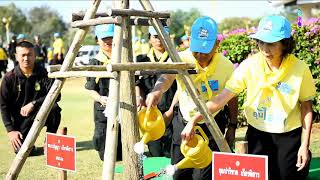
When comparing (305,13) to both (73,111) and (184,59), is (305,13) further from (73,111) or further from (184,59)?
(184,59)

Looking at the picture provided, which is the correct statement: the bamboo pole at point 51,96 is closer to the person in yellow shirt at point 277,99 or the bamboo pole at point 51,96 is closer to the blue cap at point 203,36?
the blue cap at point 203,36

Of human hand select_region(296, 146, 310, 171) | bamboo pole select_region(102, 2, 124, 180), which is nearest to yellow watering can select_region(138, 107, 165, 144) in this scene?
bamboo pole select_region(102, 2, 124, 180)

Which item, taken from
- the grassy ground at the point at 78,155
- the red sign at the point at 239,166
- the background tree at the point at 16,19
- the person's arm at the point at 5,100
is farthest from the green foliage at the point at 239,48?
the background tree at the point at 16,19

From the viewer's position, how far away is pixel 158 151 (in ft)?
21.4

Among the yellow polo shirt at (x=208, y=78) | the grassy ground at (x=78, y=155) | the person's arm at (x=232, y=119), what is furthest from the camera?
the grassy ground at (x=78, y=155)

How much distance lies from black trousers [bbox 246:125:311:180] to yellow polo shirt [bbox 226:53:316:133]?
2.5 inches

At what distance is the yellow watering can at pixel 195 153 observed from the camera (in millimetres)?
3412

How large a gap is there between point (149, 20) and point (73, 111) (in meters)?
8.98

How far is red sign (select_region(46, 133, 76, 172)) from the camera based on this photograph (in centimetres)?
355

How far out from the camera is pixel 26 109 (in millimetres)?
6410

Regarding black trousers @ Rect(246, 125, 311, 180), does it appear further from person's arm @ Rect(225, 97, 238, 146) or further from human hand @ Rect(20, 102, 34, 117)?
human hand @ Rect(20, 102, 34, 117)

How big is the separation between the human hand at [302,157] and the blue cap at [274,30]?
819mm

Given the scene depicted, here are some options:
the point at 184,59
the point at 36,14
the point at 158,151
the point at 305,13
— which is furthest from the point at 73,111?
the point at 36,14

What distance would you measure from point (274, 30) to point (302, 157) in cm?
95
